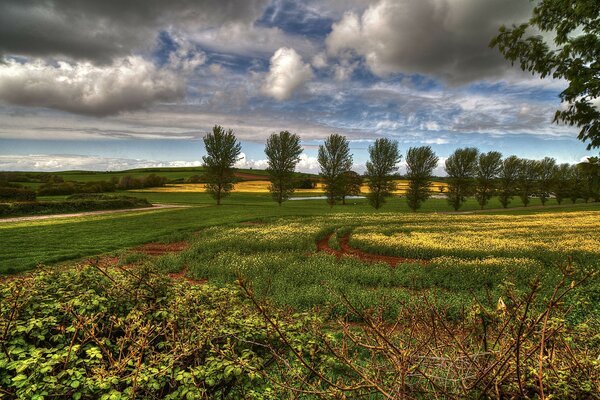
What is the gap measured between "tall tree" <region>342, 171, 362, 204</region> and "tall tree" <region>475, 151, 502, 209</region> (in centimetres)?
2432

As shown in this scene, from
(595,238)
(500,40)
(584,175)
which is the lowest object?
(595,238)

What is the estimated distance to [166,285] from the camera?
5.48 metres

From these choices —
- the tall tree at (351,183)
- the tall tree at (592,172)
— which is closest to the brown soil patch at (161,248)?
the tall tree at (592,172)

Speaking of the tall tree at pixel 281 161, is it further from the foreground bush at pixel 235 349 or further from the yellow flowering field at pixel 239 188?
the foreground bush at pixel 235 349

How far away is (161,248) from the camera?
62.7ft

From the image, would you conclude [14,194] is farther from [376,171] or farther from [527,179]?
[527,179]

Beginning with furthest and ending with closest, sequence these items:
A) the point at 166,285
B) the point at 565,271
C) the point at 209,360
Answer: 1. the point at 166,285
2. the point at 209,360
3. the point at 565,271

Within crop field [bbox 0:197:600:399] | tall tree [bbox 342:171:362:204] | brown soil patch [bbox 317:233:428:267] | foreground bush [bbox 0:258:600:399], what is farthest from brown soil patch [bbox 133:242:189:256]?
tall tree [bbox 342:171:362:204]

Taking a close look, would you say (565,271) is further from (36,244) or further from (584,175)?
(36,244)

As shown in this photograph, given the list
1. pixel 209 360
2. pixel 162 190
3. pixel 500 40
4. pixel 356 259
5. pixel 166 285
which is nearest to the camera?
pixel 209 360

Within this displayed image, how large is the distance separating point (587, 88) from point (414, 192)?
49.9 meters

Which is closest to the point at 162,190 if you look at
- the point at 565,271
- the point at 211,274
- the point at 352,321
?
the point at 211,274

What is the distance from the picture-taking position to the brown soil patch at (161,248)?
710 inches

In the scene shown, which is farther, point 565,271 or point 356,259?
point 356,259
